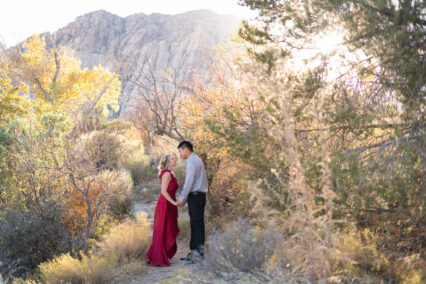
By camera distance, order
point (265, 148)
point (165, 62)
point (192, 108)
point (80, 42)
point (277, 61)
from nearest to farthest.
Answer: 1. point (265, 148)
2. point (277, 61)
3. point (192, 108)
4. point (165, 62)
5. point (80, 42)

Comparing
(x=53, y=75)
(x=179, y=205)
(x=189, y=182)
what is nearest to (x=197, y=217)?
(x=179, y=205)

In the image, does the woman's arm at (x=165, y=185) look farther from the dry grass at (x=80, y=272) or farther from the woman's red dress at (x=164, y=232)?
the dry grass at (x=80, y=272)

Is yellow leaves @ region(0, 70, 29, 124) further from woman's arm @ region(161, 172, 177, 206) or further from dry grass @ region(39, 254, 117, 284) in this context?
dry grass @ region(39, 254, 117, 284)

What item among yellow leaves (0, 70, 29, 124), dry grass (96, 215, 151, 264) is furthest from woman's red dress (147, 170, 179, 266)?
yellow leaves (0, 70, 29, 124)

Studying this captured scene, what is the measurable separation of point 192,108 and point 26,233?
3.87 metres

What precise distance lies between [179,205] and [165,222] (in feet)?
1.99

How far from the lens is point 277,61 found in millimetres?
5387

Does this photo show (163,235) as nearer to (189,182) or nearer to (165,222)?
(165,222)

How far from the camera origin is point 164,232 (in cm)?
589

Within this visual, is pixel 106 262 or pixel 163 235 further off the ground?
pixel 163 235

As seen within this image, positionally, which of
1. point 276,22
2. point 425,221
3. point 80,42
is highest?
point 80,42

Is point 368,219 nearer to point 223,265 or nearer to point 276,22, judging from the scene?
point 223,265

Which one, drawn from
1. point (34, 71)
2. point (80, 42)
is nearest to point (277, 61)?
point (34, 71)

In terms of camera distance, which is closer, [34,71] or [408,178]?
[408,178]
